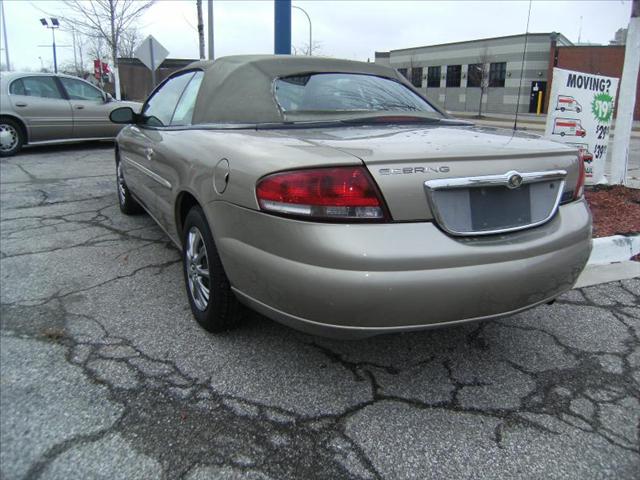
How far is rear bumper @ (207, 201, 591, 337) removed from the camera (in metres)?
1.95

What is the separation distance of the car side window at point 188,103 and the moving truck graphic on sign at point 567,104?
16.0 feet

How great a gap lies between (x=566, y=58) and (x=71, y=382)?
4378cm

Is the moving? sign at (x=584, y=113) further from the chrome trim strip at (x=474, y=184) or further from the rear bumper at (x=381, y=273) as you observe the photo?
the rear bumper at (x=381, y=273)

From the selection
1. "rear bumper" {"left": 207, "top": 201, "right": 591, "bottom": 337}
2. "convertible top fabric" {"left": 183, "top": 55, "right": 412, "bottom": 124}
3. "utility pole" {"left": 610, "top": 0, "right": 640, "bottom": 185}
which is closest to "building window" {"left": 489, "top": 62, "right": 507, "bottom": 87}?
"utility pole" {"left": 610, "top": 0, "right": 640, "bottom": 185}

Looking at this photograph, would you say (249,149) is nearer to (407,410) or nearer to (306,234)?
(306,234)

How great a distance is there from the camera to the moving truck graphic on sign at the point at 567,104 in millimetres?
6482

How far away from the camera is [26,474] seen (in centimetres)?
183

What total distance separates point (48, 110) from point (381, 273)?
1093cm

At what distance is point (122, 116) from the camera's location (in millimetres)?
4371

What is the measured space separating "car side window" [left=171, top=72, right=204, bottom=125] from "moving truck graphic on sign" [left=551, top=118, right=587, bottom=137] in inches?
192

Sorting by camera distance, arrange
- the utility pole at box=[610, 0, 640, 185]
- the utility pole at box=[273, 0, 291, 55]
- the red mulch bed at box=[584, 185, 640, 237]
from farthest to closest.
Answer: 1. the utility pole at box=[273, 0, 291, 55]
2. the utility pole at box=[610, 0, 640, 185]
3. the red mulch bed at box=[584, 185, 640, 237]

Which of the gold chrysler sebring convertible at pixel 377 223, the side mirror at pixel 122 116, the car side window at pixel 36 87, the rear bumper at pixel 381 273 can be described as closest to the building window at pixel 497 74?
the car side window at pixel 36 87

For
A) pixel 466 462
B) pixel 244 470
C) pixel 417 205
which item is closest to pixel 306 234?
pixel 417 205

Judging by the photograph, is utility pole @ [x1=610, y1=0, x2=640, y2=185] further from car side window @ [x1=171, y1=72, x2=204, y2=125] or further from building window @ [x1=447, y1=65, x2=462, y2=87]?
building window @ [x1=447, y1=65, x2=462, y2=87]
